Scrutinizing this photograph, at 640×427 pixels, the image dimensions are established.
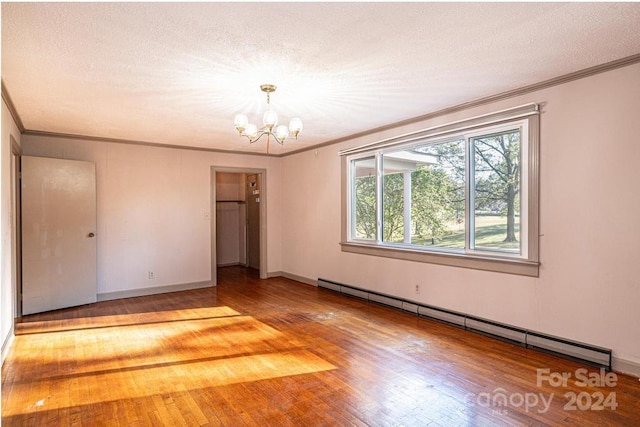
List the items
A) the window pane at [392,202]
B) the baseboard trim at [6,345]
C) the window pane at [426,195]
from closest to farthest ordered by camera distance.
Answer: the baseboard trim at [6,345] < the window pane at [426,195] < the window pane at [392,202]

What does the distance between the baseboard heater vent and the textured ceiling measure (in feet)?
7.55

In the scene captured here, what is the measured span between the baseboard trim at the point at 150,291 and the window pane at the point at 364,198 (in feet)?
9.59

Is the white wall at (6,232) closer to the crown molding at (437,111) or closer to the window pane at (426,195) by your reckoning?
the crown molding at (437,111)

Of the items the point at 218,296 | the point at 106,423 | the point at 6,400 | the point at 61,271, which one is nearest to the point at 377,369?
the point at 106,423

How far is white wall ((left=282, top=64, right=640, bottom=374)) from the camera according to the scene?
2.89m

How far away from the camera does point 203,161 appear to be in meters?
6.60

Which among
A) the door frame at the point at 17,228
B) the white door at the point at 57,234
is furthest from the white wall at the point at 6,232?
the white door at the point at 57,234

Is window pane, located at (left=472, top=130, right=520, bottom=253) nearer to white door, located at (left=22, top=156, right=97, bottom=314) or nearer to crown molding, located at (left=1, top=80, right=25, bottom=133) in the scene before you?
crown molding, located at (left=1, top=80, right=25, bottom=133)

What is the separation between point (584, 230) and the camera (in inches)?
123

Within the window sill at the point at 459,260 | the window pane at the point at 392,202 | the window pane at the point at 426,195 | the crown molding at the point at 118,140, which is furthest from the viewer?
the crown molding at the point at 118,140

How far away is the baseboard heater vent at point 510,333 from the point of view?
3.06 meters

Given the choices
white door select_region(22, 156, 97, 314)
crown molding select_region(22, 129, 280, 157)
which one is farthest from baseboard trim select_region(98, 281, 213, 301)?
crown molding select_region(22, 129, 280, 157)

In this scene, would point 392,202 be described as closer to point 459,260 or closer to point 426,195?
point 426,195

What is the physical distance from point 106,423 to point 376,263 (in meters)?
3.69
